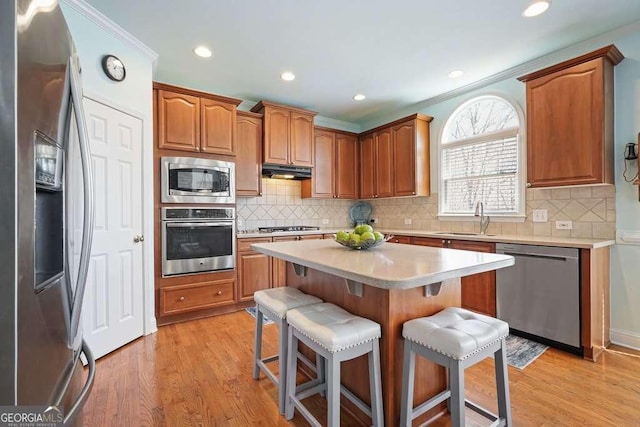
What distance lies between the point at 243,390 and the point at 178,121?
2662mm

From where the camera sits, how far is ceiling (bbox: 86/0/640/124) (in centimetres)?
225

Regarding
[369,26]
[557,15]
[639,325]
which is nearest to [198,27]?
[369,26]

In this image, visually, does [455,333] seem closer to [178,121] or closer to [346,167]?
[178,121]

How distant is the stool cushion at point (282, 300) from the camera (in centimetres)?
176

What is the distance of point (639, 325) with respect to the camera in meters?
2.45

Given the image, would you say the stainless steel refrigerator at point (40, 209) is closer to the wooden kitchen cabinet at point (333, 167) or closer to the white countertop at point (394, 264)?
the white countertop at point (394, 264)

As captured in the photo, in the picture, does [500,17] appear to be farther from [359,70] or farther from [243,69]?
[243,69]

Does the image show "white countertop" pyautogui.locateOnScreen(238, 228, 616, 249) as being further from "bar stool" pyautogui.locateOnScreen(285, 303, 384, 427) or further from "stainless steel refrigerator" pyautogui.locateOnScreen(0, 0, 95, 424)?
"stainless steel refrigerator" pyautogui.locateOnScreen(0, 0, 95, 424)

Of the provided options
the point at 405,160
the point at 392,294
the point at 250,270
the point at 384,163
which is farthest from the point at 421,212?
the point at 392,294

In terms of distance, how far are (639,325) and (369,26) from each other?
3.33 m

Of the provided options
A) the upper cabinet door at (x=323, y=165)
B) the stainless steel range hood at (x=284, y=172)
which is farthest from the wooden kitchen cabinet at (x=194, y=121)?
the upper cabinet door at (x=323, y=165)

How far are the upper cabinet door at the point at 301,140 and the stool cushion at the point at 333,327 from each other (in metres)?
2.86

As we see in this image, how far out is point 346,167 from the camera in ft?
16.0

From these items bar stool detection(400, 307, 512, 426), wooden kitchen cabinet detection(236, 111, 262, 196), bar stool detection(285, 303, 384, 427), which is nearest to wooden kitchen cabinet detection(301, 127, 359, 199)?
wooden kitchen cabinet detection(236, 111, 262, 196)
